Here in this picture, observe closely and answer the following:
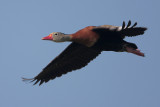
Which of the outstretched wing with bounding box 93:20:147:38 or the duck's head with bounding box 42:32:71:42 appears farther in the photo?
the duck's head with bounding box 42:32:71:42

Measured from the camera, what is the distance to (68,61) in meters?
13.1

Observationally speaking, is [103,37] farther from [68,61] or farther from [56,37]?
[68,61]

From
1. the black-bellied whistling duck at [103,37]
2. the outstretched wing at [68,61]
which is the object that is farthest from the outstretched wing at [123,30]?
the outstretched wing at [68,61]

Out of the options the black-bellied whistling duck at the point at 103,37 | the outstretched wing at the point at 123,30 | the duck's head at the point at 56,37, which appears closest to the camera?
the outstretched wing at the point at 123,30

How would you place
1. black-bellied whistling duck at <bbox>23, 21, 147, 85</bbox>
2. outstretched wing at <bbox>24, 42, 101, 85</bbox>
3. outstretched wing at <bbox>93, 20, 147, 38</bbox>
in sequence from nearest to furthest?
1. outstretched wing at <bbox>93, 20, 147, 38</bbox>
2. black-bellied whistling duck at <bbox>23, 21, 147, 85</bbox>
3. outstretched wing at <bbox>24, 42, 101, 85</bbox>

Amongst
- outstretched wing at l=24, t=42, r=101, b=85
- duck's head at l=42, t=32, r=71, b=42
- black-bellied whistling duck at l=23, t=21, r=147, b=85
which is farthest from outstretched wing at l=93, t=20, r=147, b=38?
outstretched wing at l=24, t=42, r=101, b=85

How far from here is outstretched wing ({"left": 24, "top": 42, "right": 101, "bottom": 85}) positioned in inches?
505

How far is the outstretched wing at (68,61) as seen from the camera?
505 inches

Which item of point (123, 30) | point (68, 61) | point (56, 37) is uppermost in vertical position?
point (56, 37)

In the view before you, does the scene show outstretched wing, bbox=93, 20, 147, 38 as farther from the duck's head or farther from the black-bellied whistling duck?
the duck's head

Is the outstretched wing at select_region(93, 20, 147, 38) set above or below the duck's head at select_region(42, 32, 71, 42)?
below

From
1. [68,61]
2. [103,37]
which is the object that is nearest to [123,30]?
[103,37]

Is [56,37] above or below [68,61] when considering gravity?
above

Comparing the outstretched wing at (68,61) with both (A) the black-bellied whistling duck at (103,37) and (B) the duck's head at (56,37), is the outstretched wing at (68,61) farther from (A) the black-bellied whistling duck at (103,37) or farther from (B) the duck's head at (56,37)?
(B) the duck's head at (56,37)
